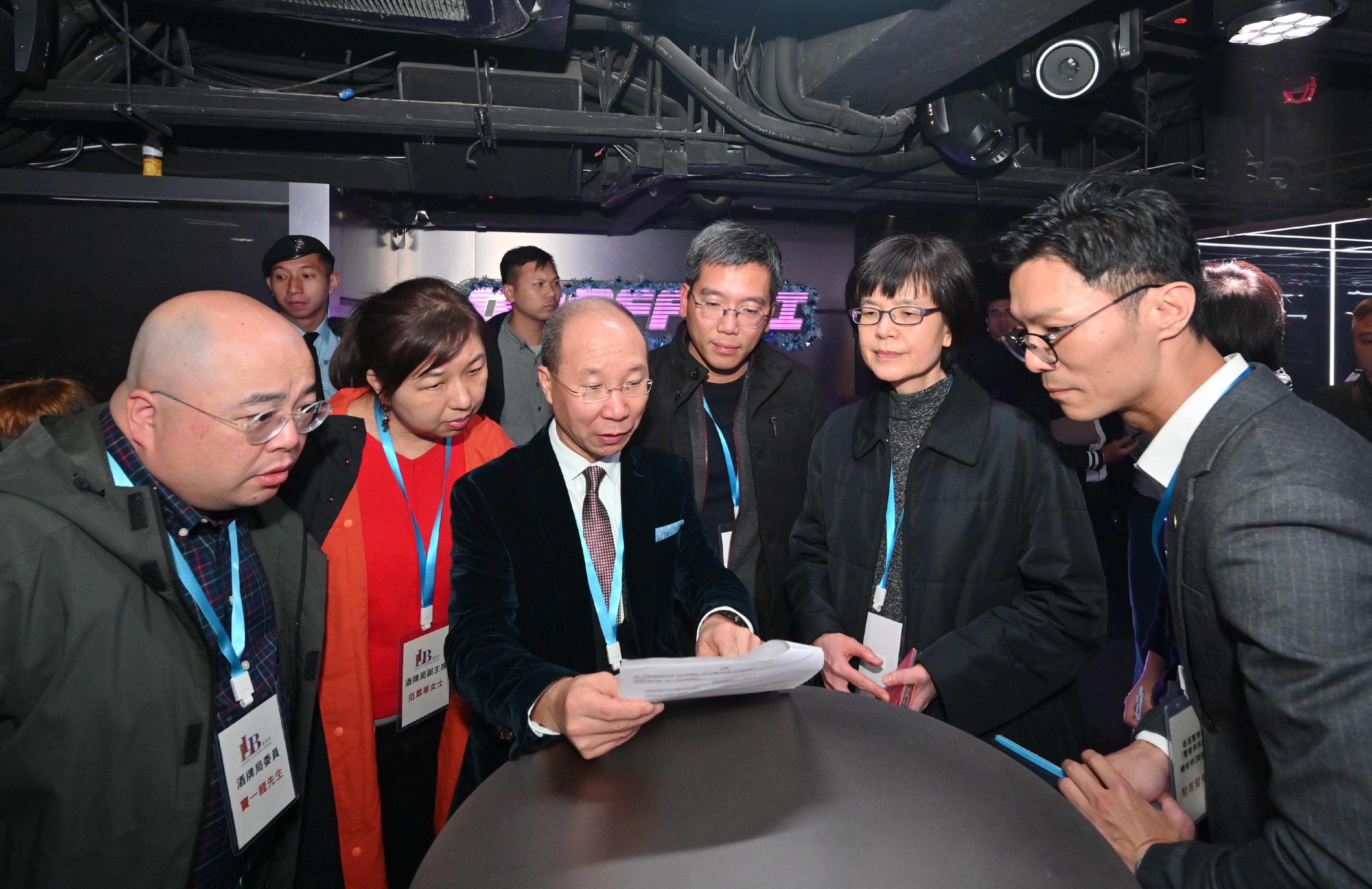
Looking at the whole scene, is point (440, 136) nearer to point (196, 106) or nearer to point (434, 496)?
point (196, 106)

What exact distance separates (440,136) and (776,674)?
183 inches

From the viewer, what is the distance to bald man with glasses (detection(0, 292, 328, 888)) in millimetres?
1165

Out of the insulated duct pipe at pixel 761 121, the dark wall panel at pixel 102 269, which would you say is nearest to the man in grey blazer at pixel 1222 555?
the insulated duct pipe at pixel 761 121

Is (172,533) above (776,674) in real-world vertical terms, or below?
above

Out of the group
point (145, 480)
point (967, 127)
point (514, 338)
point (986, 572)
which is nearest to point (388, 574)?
point (145, 480)

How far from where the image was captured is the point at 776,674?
47.1 inches

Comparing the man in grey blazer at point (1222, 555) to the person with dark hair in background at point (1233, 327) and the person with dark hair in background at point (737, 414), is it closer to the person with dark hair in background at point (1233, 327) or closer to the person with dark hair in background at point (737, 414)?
the person with dark hair in background at point (1233, 327)

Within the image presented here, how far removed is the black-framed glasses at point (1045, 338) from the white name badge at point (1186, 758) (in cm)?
68

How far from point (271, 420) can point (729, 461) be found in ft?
4.50

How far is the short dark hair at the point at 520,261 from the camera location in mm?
4539

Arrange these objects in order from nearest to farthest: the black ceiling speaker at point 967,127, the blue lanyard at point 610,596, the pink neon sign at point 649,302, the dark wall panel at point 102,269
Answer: the blue lanyard at point 610,596 → the dark wall panel at point 102,269 → the black ceiling speaker at point 967,127 → the pink neon sign at point 649,302

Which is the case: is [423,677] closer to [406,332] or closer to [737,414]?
[406,332]

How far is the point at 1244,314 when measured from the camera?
6.65ft

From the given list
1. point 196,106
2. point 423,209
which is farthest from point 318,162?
point 196,106
